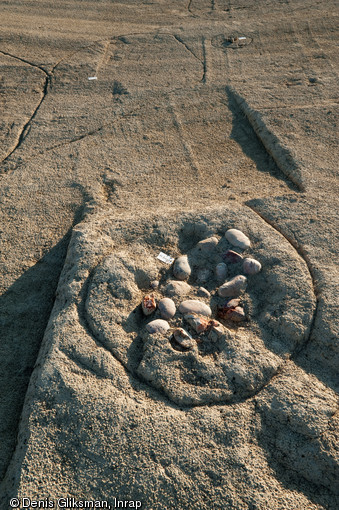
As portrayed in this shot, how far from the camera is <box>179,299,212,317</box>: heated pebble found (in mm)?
2100

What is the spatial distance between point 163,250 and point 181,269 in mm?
196

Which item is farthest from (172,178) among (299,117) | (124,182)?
(299,117)

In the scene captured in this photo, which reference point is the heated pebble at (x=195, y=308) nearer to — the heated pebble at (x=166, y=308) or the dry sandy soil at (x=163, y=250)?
the heated pebble at (x=166, y=308)

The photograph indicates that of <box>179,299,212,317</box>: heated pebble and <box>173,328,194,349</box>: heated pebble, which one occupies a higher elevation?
<box>179,299,212,317</box>: heated pebble

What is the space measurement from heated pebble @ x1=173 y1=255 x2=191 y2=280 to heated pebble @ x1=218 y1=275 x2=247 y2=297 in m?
0.21

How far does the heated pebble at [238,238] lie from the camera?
2377 mm

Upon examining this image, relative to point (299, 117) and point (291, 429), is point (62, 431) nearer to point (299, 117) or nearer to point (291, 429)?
point (291, 429)

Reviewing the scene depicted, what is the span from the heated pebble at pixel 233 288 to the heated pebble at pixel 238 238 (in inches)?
9.3

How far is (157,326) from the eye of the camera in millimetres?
2008

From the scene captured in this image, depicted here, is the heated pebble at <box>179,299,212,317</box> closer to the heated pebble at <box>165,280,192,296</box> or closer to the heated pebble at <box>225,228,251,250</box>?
the heated pebble at <box>165,280,192,296</box>

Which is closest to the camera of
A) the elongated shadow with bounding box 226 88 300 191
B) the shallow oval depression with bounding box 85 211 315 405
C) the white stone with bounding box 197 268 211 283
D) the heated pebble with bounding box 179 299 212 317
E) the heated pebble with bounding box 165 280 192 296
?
the shallow oval depression with bounding box 85 211 315 405

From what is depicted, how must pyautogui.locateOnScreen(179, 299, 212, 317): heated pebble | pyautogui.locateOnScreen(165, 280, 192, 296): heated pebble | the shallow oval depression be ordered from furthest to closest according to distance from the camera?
pyautogui.locateOnScreen(165, 280, 192, 296): heated pebble → pyautogui.locateOnScreen(179, 299, 212, 317): heated pebble → the shallow oval depression

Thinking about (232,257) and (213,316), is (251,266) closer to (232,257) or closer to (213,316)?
(232,257)

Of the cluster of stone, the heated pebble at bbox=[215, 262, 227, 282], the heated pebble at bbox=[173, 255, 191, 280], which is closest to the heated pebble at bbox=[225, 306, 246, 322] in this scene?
the cluster of stone
